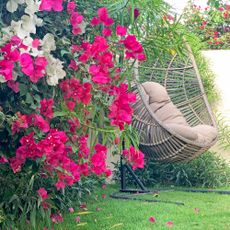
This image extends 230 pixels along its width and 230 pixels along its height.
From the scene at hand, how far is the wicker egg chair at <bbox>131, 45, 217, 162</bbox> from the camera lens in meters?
3.91

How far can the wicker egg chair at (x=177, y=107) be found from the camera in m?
3.91

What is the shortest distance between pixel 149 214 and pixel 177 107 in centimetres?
184

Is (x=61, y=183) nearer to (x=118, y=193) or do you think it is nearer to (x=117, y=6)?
(x=117, y=6)

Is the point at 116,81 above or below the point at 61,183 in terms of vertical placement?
above

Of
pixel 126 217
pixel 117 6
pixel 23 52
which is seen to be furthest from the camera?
pixel 126 217

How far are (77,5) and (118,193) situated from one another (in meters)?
2.26

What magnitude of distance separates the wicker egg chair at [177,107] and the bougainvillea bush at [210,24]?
169 centimetres

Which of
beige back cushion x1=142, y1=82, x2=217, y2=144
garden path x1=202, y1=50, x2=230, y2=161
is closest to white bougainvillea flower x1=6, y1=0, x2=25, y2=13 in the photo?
beige back cushion x1=142, y1=82, x2=217, y2=144

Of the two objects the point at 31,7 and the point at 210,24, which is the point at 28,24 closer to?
the point at 31,7

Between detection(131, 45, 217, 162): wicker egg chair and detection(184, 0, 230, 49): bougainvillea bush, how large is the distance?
169 centimetres

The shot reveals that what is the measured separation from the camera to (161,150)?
13.1ft

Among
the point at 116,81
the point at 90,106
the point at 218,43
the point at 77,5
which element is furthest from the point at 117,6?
the point at 218,43

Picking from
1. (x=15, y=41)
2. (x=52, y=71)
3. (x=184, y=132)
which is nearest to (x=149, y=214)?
(x=184, y=132)

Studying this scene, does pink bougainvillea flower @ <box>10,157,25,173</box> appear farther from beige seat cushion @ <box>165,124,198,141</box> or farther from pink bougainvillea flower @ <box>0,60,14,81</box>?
beige seat cushion @ <box>165,124,198,141</box>
